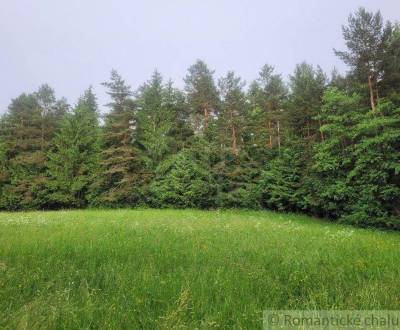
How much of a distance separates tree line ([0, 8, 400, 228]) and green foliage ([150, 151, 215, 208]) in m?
0.13

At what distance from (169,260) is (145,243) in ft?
6.07

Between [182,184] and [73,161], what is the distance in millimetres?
15245

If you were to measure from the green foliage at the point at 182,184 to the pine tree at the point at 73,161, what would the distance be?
924cm

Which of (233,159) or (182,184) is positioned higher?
(233,159)

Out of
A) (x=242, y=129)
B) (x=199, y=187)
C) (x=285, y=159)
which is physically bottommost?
(x=199, y=187)

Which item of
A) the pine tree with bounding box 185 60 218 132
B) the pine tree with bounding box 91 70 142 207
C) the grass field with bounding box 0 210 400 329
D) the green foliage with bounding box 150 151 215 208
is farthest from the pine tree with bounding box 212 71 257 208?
the grass field with bounding box 0 210 400 329

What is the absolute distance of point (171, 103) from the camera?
108ft

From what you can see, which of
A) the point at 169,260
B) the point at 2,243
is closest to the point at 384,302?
the point at 169,260

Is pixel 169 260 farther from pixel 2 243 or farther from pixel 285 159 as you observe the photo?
pixel 285 159

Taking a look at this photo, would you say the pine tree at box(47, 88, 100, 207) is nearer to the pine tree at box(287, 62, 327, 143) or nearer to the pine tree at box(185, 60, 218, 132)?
the pine tree at box(185, 60, 218, 132)

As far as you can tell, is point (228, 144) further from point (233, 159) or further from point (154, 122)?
point (154, 122)

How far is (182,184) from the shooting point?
88.3ft

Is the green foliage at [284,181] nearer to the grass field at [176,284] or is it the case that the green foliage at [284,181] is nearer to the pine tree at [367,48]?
the pine tree at [367,48]

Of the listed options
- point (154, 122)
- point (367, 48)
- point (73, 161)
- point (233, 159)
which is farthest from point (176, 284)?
point (73, 161)
